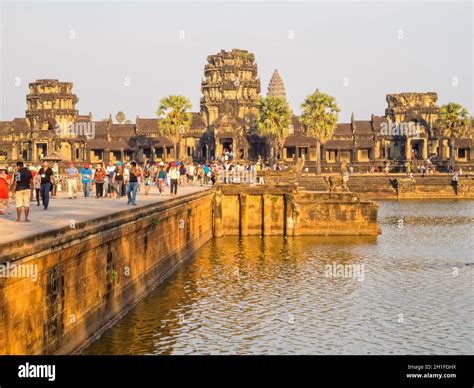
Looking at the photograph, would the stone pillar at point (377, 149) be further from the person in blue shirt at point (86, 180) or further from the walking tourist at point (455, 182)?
the person in blue shirt at point (86, 180)

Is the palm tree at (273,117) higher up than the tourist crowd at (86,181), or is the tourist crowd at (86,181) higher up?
the palm tree at (273,117)

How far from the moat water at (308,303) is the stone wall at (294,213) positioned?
2.76 m

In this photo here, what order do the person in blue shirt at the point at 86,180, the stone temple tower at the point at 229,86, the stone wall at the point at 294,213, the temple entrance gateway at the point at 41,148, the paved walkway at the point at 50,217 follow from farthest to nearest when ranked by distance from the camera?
the temple entrance gateway at the point at 41,148 < the stone temple tower at the point at 229,86 < the stone wall at the point at 294,213 < the person in blue shirt at the point at 86,180 < the paved walkway at the point at 50,217

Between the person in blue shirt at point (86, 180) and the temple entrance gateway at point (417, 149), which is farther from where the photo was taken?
the temple entrance gateway at point (417, 149)

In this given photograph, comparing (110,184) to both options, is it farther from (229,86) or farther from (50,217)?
(229,86)

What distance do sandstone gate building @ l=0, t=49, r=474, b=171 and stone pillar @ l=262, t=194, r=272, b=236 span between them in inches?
2514

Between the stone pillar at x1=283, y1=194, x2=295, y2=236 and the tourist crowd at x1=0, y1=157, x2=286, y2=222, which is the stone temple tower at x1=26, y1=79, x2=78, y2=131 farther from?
the stone pillar at x1=283, y1=194, x2=295, y2=236

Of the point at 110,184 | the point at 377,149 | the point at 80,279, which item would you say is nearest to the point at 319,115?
the point at 377,149

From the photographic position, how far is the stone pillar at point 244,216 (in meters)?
52.2

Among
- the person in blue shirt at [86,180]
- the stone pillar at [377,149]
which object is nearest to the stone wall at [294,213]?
the person in blue shirt at [86,180]

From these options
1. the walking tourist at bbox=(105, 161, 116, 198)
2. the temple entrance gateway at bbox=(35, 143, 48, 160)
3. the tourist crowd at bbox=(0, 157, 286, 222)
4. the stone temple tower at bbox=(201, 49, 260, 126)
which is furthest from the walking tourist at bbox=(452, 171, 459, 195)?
the walking tourist at bbox=(105, 161, 116, 198)
